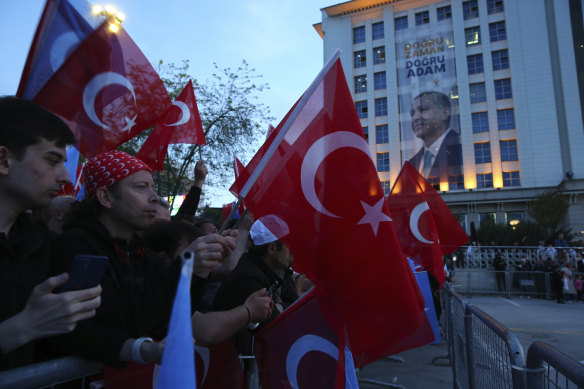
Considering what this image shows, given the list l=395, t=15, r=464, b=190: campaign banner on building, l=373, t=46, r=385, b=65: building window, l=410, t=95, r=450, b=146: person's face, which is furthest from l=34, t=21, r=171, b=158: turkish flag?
l=373, t=46, r=385, b=65: building window

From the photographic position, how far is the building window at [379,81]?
141 feet

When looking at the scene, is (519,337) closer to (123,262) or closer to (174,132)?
(174,132)

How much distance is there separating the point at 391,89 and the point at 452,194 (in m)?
13.4

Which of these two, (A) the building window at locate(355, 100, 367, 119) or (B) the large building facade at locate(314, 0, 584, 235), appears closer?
(B) the large building facade at locate(314, 0, 584, 235)

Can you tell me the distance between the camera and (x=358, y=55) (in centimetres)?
4503

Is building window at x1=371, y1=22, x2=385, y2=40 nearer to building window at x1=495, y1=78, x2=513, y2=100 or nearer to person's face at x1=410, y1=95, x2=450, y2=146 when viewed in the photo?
person's face at x1=410, y1=95, x2=450, y2=146

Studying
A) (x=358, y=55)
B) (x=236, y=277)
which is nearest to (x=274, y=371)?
(x=236, y=277)

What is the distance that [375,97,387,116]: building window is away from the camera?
140ft

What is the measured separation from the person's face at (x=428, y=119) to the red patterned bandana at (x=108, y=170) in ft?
125

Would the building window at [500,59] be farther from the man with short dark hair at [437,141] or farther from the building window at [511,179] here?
the building window at [511,179]

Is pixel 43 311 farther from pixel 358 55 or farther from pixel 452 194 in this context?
pixel 358 55

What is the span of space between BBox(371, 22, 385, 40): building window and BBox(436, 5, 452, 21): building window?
20.0 ft

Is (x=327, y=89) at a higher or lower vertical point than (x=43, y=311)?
higher

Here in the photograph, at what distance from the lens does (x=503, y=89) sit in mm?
37938
